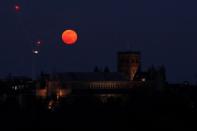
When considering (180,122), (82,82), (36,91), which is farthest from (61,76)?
(180,122)

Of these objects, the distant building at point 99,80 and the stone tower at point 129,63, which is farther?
the stone tower at point 129,63

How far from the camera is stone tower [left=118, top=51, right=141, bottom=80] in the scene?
579 ft

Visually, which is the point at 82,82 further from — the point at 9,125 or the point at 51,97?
the point at 9,125

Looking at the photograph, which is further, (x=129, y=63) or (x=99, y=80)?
(x=129, y=63)

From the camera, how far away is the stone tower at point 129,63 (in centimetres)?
17638

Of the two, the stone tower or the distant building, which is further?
the stone tower

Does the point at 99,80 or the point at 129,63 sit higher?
the point at 129,63

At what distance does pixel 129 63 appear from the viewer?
7037 inches

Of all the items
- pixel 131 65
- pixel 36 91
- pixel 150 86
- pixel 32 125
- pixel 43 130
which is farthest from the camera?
pixel 131 65

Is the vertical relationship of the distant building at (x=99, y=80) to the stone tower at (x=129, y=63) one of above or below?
below

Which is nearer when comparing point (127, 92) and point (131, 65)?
point (127, 92)

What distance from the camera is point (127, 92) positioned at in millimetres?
145000

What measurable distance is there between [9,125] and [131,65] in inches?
4775

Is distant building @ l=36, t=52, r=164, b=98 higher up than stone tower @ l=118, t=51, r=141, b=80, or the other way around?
stone tower @ l=118, t=51, r=141, b=80
